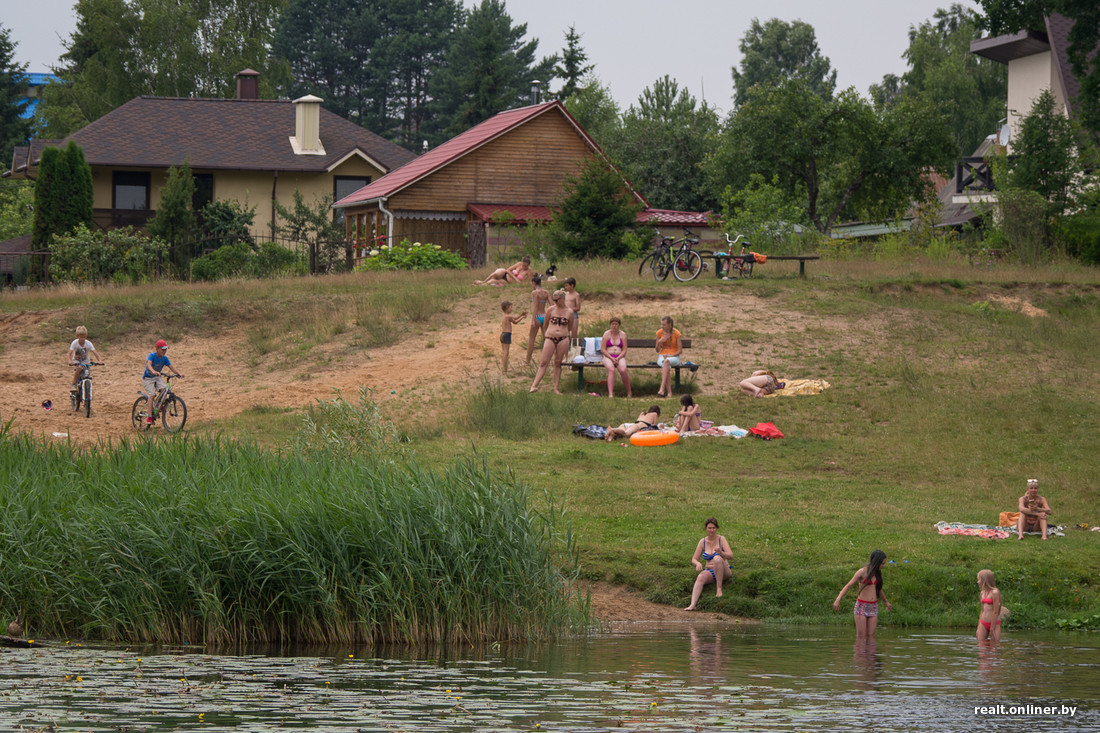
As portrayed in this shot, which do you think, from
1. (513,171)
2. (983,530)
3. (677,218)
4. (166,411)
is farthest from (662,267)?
(677,218)

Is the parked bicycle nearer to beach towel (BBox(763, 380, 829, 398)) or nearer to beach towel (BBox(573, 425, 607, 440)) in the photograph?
beach towel (BBox(763, 380, 829, 398))

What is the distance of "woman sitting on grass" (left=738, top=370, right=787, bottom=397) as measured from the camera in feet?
80.7

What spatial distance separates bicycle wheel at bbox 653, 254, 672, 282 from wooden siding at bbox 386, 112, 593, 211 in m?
14.1

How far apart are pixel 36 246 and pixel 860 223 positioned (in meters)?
38.9

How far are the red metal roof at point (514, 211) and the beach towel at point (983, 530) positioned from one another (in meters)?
28.1

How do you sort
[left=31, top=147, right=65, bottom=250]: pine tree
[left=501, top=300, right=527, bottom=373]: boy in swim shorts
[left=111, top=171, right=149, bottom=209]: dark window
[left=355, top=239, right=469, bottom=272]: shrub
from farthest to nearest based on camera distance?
1. [left=111, top=171, right=149, bottom=209]: dark window
2. [left=31, top=147, right=65, bottom=250]: pine tree
3. [left=355, top=239, right=469, bottom=272]: shrub
4. [left=501, top=300, right=527, bottom=373]: boy in swim shorts

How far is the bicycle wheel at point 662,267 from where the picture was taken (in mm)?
32031

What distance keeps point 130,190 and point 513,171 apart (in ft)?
50.2

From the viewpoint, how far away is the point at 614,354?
24531 mm

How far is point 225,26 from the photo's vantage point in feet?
209

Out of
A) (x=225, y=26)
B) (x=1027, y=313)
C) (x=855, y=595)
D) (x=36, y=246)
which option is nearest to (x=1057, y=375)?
(x=1027, y=313)

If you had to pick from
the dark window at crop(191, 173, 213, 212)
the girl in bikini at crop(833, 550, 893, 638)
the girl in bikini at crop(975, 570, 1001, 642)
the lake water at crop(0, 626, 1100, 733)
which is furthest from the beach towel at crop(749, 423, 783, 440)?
the dark window at crop(191, 173, 213, 212)

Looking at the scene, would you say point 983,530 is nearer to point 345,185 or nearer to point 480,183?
point 480,183

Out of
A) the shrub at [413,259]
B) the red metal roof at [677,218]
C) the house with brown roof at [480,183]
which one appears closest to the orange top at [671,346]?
the shrub at [413,259]
